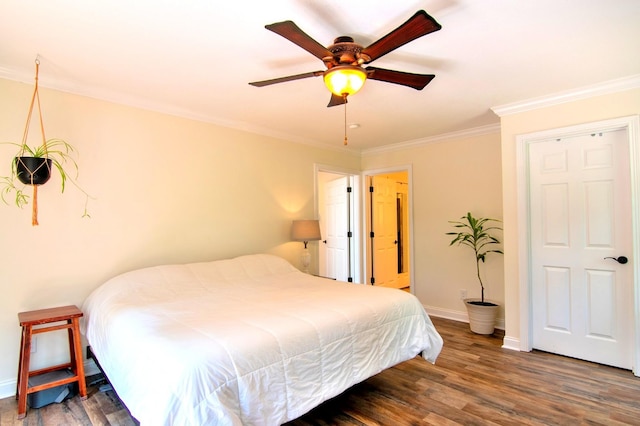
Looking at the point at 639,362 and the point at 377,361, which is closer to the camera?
the point at 377,361

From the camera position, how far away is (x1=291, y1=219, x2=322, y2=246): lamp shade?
408 centimetres

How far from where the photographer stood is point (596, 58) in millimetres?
2365

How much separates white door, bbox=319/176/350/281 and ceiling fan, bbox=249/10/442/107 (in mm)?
3427

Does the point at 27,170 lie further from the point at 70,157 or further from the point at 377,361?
the point at 377,361

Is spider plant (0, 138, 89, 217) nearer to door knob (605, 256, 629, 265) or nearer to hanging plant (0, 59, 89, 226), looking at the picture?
hanging plant (0, 59, 89, 226)

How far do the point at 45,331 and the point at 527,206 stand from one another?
415cm

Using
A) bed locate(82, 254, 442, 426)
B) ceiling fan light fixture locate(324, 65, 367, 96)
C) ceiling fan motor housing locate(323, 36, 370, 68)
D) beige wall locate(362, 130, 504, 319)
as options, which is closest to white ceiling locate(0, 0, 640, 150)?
ceiling fan motor housing locate(323, 36, 370, 68)

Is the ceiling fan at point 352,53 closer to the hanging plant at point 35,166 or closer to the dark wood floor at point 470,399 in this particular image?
the hanging plant at point 35,166

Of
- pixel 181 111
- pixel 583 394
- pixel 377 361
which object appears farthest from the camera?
pixel 181 111

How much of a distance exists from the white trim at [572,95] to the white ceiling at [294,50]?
57mm

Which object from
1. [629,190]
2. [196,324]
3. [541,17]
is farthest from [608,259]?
[196,324]

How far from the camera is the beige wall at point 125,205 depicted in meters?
2.48

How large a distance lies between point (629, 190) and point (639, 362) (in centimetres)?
140

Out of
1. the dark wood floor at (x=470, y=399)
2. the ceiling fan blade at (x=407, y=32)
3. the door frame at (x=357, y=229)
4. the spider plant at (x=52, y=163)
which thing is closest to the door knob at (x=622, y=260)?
the dark wood floor at (x=470, y=399)
